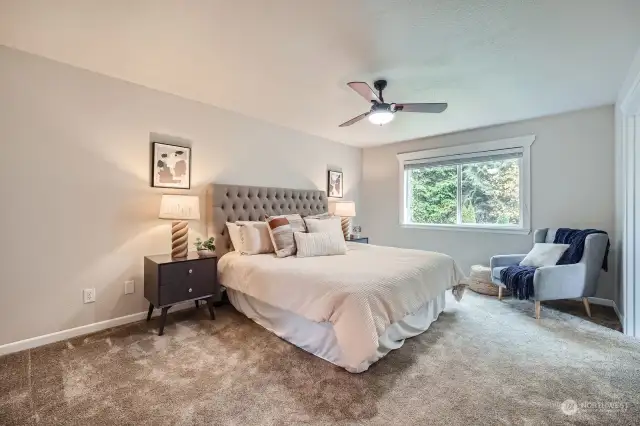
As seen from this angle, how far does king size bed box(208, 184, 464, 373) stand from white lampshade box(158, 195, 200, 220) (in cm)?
43

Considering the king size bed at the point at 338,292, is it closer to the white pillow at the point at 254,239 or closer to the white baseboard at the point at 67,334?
the white pillow at the point at 254,239

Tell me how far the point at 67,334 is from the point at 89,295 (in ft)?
1.09

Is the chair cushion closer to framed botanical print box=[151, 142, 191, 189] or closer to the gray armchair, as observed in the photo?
the gray armchair

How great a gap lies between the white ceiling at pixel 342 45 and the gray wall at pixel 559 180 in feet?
1.42

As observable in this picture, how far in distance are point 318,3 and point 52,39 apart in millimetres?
1962

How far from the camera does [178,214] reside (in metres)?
2.88

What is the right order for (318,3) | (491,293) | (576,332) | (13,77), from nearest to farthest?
(318,3), (13,77), (576,332), (491,293)

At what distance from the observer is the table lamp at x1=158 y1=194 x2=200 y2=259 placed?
285cm

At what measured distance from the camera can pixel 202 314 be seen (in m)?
3.16

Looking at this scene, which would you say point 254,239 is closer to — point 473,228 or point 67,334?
point 67,334

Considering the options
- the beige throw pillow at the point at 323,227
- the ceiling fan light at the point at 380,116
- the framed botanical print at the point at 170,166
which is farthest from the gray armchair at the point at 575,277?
the framed botanical print at the point at 170,166

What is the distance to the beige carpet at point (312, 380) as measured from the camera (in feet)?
5.31

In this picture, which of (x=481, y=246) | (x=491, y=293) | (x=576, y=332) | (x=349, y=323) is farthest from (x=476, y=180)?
(x=349, y=323)

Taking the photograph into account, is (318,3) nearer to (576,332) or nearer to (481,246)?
(576,332)
